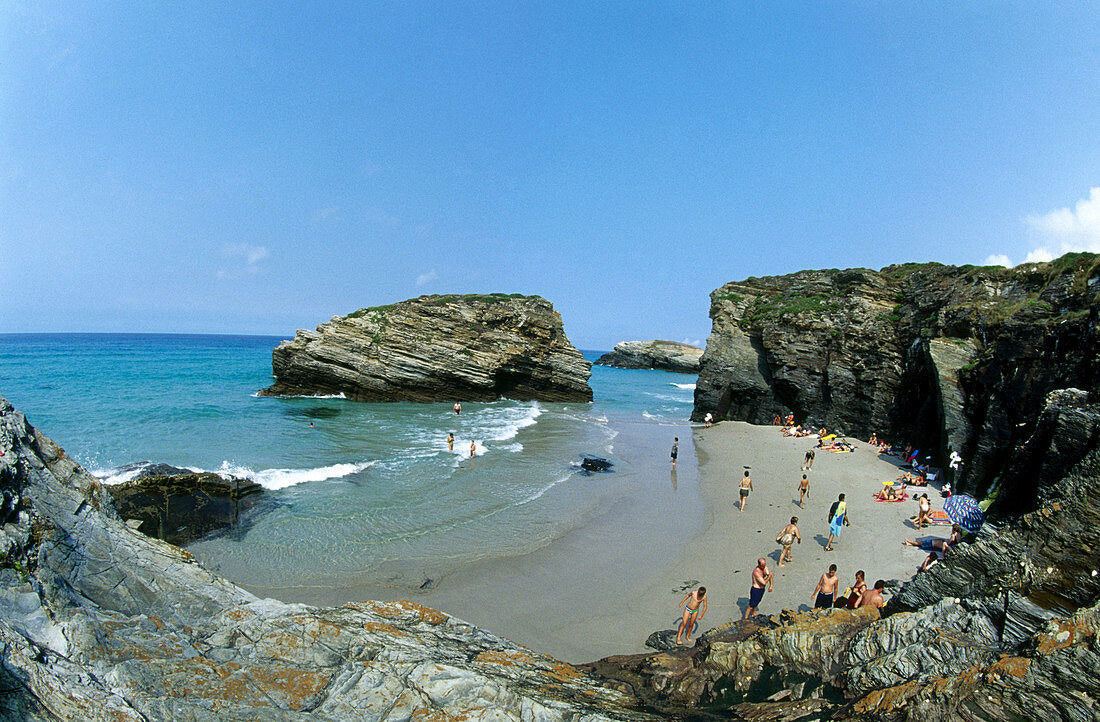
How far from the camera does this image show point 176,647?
391 cm

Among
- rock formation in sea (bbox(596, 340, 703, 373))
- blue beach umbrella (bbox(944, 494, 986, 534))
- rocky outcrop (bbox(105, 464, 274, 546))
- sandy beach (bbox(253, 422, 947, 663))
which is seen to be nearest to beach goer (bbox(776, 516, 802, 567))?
sandy beach (bbox(253, 422, 947, 663))

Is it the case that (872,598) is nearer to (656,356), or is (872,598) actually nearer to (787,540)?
(787,540)

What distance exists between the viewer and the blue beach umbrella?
33.0 ft

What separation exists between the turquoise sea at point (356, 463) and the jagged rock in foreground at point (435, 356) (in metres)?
2.12

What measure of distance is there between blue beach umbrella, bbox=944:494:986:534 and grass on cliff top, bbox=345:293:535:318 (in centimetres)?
3819

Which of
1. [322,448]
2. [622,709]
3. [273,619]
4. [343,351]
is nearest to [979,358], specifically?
[622,709]

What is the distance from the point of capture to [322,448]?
→ 22797mm

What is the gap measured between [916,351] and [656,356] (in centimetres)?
9013

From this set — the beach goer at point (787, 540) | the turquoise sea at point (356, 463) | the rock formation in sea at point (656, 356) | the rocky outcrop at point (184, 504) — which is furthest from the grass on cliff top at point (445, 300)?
the rock formation in sea at point (656, 356)

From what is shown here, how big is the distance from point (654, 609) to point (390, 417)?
26019 mm

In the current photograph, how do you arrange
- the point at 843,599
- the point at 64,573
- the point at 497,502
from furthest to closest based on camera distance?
the point at 497,502 < the point at 843,599 < the point at 64,573

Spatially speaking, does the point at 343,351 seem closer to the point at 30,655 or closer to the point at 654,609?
the point at 654,609

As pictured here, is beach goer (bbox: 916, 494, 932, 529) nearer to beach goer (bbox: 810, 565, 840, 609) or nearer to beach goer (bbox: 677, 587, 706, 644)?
beach goer (bbox: 810, 565, 840, 609)

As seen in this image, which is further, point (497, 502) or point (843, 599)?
point (497, 502)
